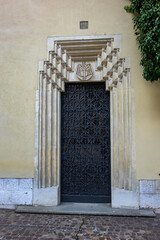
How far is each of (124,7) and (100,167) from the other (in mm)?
3794

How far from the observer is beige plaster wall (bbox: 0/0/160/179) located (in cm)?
468

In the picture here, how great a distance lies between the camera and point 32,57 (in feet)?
16.3

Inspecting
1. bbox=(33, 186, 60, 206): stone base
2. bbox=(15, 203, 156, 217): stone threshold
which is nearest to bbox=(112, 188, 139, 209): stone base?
bbox=(15, 203, 156, 217): stone threshold

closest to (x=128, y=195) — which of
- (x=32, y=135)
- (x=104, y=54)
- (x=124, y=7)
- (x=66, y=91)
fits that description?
(x=32, y=135)

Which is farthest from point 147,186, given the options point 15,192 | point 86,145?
point 15,192

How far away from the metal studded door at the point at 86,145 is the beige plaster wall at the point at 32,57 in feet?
2.68

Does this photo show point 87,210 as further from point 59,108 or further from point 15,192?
point 59,108

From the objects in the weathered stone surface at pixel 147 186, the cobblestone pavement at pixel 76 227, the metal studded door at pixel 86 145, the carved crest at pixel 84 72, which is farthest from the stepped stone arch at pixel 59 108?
the cobblestone pavement at pixel 76 227

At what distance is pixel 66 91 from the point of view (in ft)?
17.4

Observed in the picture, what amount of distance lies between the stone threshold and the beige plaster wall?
74 cm

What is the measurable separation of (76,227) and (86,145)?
1892 millimetres

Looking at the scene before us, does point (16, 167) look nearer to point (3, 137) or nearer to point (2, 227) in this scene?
point (3, 137)

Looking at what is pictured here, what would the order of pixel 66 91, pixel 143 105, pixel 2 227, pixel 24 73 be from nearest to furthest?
pixel 2 227 → pixel 143 105 → pixel 24 73 → pixel 66 91

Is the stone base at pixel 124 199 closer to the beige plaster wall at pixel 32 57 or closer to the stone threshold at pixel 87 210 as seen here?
the stone threshold at pixel 87 210
